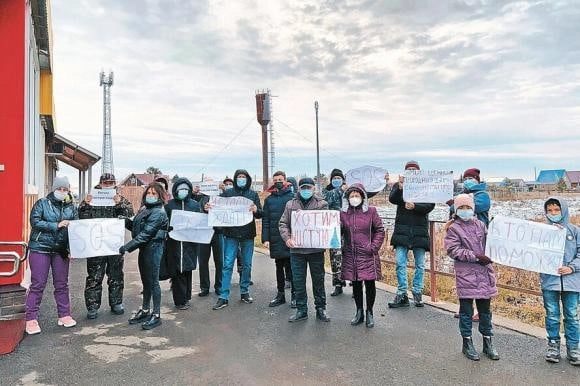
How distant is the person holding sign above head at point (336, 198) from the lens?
7164 mm

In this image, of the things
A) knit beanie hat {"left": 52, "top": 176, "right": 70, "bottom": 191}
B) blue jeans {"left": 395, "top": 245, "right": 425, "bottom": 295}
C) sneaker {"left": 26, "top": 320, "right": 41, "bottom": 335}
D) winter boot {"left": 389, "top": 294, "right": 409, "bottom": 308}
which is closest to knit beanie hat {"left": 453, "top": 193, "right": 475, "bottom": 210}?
blue jeans {"left": 395, "top": 245, "right": 425, "bottom": 295}

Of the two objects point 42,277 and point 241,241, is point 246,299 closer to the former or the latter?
point 241,241

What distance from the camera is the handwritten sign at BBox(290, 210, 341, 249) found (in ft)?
18.5

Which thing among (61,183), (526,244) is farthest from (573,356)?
(61,183)

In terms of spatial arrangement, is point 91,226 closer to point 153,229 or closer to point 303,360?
point 153,229

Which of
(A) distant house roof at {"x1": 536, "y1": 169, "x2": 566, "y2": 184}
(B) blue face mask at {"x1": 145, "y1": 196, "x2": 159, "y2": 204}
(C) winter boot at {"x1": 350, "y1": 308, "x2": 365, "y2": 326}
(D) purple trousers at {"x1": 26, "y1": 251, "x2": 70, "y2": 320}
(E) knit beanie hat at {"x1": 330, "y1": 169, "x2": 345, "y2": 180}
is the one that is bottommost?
(C) winter boot at {"x1": 350, "y1": 308, "x2": 365, "y2": 326}

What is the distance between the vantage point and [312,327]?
552cm

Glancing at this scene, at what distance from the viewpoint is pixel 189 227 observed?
6664 mm

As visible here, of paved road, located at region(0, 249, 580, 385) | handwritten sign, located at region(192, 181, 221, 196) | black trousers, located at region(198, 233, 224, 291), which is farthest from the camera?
handwritten sign, located at region(192, 181, 221, 196)

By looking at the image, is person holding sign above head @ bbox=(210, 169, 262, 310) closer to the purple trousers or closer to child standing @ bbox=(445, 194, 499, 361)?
the purple trousers

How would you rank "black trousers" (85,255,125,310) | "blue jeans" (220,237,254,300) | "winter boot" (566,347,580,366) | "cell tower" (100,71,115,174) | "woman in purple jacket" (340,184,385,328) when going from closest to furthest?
"winter boot" (566,347,580,366)
"woman in purple jacket" (340,184,385,328)
"black trousers" (85,255,125,310)
"blue jeans" (220,237,254,300)
"cell tower" (100,71,115,174)

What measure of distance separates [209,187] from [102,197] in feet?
7.99

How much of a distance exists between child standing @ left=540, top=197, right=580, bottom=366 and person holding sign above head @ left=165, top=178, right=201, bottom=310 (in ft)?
15.1

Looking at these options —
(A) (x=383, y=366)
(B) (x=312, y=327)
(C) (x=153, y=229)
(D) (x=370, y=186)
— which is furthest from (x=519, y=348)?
(C) (x=153, y=229)
